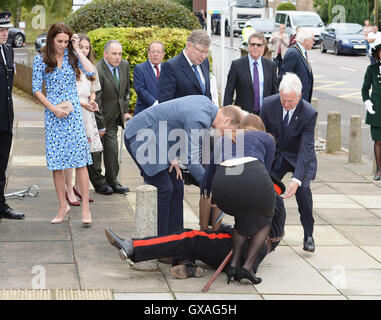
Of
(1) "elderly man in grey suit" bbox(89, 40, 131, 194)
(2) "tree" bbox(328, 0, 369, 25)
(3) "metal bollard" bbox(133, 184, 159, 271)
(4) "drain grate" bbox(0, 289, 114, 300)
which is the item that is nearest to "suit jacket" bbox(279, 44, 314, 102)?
(1) "elderly man in grey suit" bbox(89, 40, 131, 194)

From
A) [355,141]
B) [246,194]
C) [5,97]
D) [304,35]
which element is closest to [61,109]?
[5,97]

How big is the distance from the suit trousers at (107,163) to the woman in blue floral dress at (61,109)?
1.50m

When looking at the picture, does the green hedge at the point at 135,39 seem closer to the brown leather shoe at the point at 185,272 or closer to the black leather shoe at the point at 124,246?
the black leather shoe at the point at 124,246

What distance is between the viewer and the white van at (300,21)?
38219mm

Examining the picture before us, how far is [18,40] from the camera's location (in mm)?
41531

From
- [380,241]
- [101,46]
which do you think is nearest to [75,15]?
[101,46]

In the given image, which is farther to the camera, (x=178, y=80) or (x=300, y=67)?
(x=300, y=67)

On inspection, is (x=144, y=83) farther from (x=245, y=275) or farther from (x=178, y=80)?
(x=245, y=275)

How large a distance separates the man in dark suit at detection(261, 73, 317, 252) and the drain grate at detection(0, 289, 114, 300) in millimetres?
2155

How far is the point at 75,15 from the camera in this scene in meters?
17.2

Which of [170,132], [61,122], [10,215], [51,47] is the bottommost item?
[10,215]

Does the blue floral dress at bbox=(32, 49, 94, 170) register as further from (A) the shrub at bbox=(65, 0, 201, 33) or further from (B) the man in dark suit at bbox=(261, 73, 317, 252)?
(A) the shrub at bbox=(65, 0, 201, 33)

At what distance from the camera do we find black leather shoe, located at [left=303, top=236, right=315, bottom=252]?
7.27 meters

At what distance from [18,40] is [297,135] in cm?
3612
